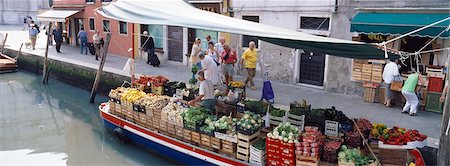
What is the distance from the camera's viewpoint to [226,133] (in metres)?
7.19

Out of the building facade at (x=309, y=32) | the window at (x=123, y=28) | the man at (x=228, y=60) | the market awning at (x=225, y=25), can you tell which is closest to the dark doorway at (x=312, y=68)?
the building facade at (x=309, y=32)

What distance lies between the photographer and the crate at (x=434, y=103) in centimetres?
944

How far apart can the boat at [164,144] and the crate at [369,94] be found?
5.42 meters

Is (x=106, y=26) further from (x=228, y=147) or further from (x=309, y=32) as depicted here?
(x=228, y=147)

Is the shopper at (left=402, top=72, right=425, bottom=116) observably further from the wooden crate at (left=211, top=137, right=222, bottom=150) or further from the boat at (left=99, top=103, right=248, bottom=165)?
the wooden crate at (left=211, top=137, right=222, bottom=150)

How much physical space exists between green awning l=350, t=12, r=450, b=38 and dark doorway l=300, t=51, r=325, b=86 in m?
2.13

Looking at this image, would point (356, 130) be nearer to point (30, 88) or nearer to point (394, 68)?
point (394, 68)

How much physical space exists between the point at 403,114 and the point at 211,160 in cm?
530

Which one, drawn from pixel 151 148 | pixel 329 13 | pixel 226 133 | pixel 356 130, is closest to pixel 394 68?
pixel 329 13

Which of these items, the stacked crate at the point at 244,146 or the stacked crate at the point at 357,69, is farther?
the stacked crate at the point at 357,69

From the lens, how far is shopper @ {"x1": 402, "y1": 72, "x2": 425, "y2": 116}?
355 inches

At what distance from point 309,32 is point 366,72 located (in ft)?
7.66

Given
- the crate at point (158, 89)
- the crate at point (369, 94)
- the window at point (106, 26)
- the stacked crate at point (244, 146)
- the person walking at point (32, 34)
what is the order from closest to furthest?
the stacked crate at point (244, 146)
the crate at point (369, 94)
the crate at point (158, 89)
the window at point (106, 26)
the person walking at point (32, 34)

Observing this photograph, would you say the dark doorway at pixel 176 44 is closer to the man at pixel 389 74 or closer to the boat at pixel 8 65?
the boat at pixel 8 65
